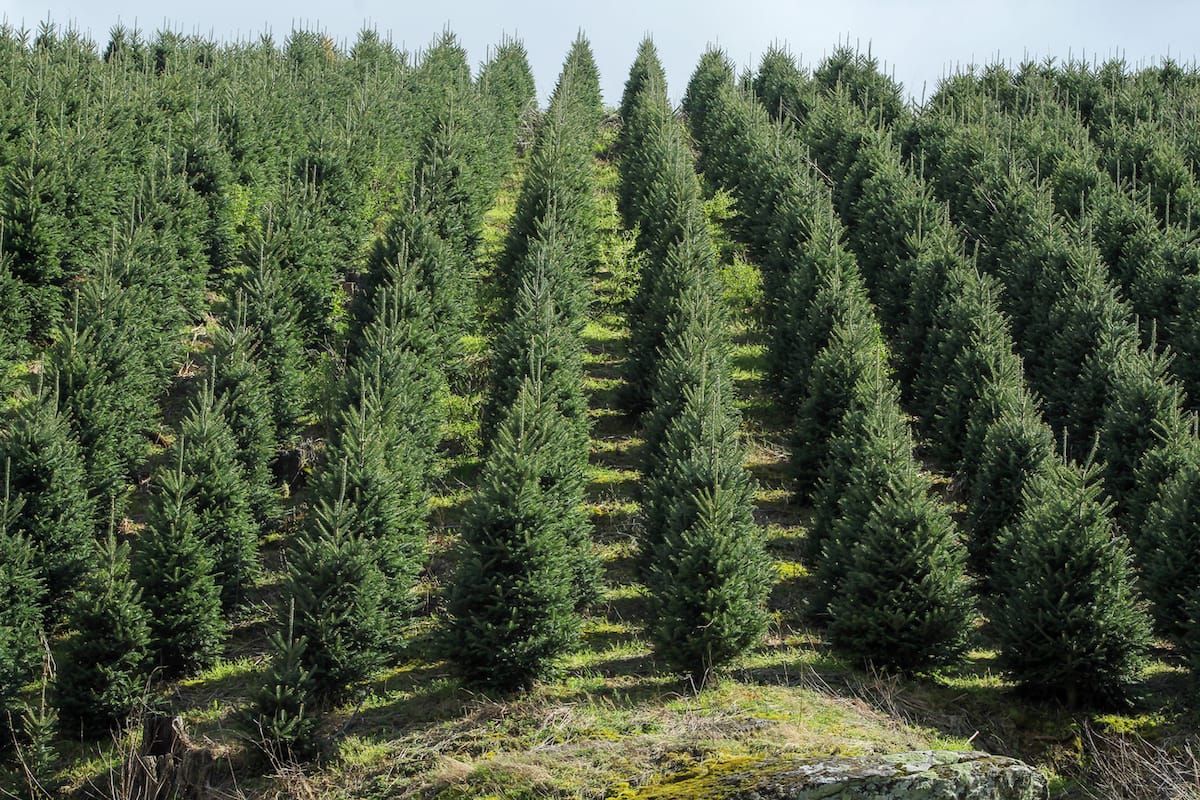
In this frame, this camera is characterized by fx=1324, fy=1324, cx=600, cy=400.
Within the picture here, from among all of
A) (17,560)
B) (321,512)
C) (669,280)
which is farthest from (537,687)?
(669,280)

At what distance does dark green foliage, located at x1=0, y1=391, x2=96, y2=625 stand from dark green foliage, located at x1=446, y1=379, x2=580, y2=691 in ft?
21.6

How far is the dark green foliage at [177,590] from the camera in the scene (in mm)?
20734

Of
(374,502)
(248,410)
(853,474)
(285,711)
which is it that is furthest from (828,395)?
(285,711)

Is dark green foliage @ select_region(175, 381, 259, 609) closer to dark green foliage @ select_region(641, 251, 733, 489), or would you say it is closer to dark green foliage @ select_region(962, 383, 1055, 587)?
dark green foliage @ select_region(641, 251, 733, 489)

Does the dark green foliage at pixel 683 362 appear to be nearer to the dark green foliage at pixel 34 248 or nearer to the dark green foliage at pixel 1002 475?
the dark green foliage at pixel 1002 475

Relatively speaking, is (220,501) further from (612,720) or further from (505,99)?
(505,99)

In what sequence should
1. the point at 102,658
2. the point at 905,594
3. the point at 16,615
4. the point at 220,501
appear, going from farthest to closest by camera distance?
the point at 220,501, the point at 905,594, the point at 16,615, the point at 102,658

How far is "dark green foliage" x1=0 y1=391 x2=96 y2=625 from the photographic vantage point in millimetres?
21594

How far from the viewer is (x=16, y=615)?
20078 mm

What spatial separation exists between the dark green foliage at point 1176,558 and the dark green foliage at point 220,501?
48.9ft

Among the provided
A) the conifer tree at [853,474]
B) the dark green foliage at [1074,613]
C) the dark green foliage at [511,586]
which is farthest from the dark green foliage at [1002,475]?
the dark green foliage at [511,586]

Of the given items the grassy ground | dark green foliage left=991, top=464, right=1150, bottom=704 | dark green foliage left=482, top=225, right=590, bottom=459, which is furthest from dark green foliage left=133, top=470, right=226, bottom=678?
dark green foliage left=991, top=464, right=1150, bottom=704

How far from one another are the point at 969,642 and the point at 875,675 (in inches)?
66.4

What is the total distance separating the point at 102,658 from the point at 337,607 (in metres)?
3.67
